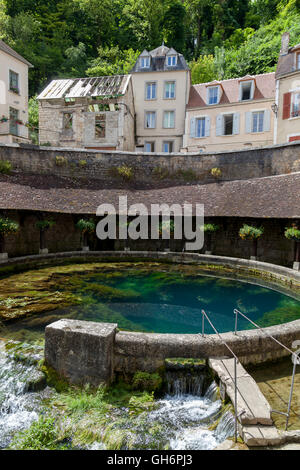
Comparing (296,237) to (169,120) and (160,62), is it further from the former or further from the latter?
(160,62)

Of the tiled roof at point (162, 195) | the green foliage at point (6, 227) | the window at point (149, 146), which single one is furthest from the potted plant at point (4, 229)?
the window at point (149, 146)

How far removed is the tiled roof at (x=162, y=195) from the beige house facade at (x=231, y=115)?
6.75 metres

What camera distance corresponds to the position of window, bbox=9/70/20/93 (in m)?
21.7

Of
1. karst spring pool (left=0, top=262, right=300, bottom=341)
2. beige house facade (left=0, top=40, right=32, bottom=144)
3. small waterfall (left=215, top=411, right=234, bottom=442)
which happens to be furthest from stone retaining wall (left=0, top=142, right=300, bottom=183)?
small waterfall (left=215, top=411, right=234, bottom=442)

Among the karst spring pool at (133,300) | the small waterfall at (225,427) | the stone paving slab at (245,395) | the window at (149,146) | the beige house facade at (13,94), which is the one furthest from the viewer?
the window at (149,146)

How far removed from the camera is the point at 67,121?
74.3 ft

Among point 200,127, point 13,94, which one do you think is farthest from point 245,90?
point 13,94

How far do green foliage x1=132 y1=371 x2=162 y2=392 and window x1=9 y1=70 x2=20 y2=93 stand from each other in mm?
22898

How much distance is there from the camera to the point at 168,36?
34656 mm

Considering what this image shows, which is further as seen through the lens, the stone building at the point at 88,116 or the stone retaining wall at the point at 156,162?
the stone building at the point at 88,116

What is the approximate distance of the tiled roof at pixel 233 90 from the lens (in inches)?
854

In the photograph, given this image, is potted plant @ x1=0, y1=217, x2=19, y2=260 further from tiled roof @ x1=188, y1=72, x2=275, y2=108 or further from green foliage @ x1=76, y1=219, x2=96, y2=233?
tiled roof @ x1=188, y1=72, x2=275, y2=108

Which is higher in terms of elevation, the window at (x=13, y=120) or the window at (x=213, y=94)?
the window at (x=213, y=94)

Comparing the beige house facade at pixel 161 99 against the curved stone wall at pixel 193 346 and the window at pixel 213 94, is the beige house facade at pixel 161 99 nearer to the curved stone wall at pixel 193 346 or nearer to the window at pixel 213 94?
the window at pixel 213 94
